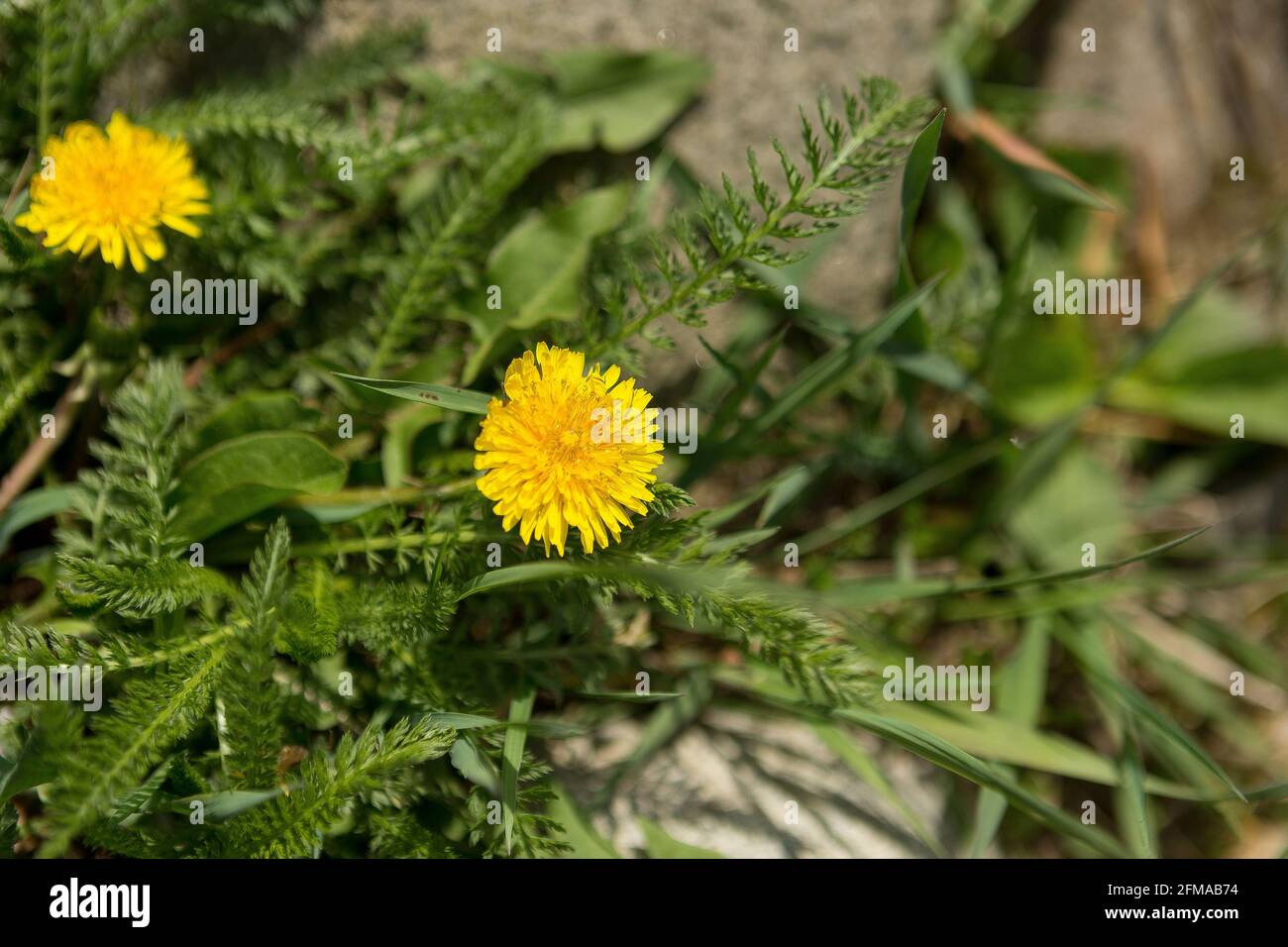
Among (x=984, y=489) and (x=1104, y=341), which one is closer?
(x=984, y=489)

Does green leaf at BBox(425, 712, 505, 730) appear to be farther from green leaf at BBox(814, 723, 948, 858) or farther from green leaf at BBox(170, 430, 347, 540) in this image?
green leaf at BBox(814, 723, 948, 858)

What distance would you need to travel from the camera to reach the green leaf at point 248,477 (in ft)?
5.17

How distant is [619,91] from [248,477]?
117cm

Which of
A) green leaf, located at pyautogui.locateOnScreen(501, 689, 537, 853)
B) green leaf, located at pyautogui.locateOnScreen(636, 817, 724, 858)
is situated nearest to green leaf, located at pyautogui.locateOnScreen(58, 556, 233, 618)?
green leaf, located at pyautogui.locateOnScreen(501, 689, 537, 853)

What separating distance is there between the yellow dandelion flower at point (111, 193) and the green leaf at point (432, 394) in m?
0.49

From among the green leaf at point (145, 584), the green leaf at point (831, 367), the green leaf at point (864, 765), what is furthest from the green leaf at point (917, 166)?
the green leaf at point (145, 584)

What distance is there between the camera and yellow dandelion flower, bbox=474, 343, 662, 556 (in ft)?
4.49

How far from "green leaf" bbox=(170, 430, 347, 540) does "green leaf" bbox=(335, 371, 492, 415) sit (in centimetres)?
18

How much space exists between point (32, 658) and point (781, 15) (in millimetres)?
1963

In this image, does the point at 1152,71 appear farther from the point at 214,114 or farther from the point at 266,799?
the point at 266,799

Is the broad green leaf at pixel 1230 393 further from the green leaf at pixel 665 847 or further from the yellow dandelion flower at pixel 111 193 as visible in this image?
the yellow dandelion flower at pixel 111 193
